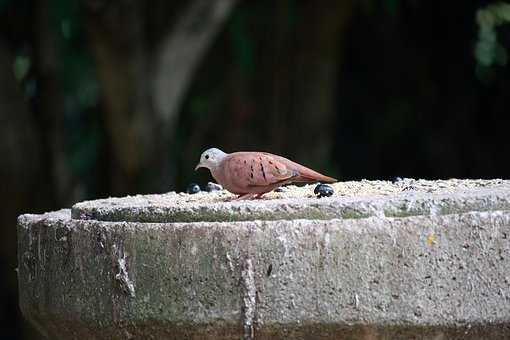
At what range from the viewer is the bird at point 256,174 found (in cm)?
290

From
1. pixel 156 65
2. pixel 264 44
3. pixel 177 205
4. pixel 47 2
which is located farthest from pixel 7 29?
pixel 177 205

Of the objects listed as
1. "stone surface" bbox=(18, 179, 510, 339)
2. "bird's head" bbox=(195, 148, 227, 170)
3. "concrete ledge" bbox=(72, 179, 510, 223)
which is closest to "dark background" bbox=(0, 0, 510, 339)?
"bird's head" bbox=(195, 148, 227, 170)

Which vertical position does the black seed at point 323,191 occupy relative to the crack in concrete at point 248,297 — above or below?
above

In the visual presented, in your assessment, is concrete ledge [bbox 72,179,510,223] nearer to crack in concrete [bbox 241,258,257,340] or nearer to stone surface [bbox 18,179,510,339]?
stone surface [bbox 18,179,510,339]

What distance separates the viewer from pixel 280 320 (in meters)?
2.48

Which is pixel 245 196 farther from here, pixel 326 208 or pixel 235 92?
pixel 235 92

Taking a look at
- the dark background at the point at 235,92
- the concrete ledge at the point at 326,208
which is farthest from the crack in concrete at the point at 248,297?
the dark background at the point at 235,92

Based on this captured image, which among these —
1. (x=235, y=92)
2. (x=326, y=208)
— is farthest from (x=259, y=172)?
(x=235, y=92)

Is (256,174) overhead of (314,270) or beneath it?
overhead

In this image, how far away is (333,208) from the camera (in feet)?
8.32

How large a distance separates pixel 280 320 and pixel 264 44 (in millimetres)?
6196

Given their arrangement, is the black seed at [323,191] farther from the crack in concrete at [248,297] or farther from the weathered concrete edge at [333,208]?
the crack in concrete at [248,297]

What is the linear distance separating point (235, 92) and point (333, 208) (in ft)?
20.1

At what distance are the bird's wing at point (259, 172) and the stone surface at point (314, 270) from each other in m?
0.26
